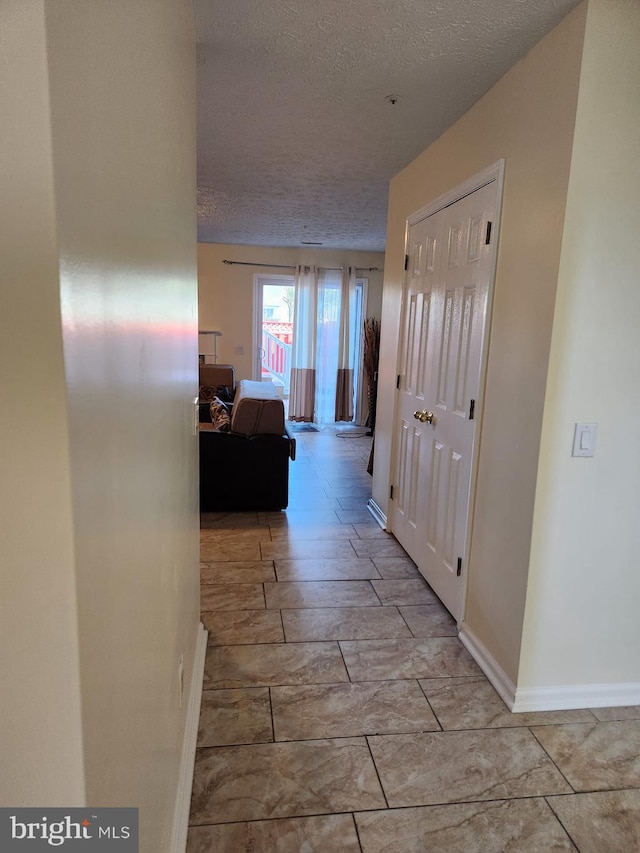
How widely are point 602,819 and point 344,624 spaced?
1.26 metres

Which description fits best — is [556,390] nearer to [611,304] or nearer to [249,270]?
[611,304]

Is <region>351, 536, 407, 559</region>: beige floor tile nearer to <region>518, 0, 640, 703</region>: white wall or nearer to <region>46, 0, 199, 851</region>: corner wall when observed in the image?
<region>518, 0, 640, 703</region>: white wall

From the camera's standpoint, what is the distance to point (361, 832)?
1563 millimetres

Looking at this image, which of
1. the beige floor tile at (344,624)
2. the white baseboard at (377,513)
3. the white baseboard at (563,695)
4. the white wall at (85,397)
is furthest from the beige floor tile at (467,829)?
the white baseboard at (377,513)

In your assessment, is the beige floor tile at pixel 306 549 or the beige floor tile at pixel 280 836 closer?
the beige floor tile at pixel 280 836

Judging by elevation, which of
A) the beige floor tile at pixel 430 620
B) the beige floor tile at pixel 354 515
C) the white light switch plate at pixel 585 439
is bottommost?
the beige floor tile at pixel 430 620

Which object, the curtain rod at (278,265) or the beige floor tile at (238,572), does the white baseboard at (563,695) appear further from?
the curtain rod at (278,265)

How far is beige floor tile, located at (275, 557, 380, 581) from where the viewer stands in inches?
123

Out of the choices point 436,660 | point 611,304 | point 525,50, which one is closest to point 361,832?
point 436,660

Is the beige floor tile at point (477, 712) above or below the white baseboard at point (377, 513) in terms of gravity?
below

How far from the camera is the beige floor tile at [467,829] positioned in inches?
60.1

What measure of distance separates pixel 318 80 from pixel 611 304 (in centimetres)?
152

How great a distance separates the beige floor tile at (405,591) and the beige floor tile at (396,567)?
5 cm

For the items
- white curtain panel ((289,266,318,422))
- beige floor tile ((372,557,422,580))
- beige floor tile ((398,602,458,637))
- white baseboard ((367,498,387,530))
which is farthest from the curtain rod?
beige floor tile ((398,602,458,637))
